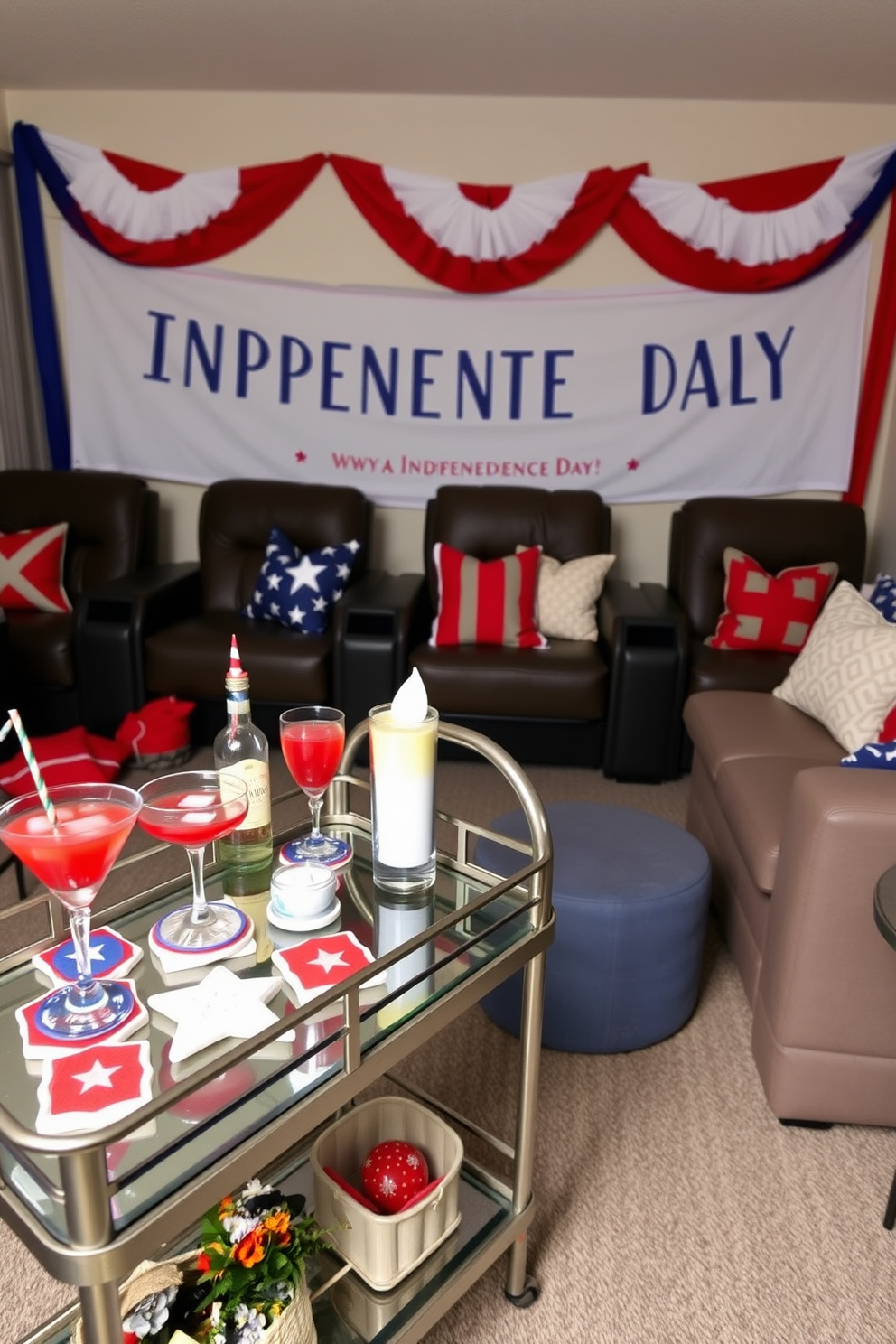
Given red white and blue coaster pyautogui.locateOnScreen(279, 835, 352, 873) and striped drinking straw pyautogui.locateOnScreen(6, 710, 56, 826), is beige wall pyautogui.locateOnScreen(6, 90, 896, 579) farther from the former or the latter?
striped drinking straw pyautogui.locateOnScreen(6, 710, 56, 826)

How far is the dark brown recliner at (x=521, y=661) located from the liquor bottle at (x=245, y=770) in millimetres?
1637

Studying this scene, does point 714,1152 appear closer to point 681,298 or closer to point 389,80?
point 681,298

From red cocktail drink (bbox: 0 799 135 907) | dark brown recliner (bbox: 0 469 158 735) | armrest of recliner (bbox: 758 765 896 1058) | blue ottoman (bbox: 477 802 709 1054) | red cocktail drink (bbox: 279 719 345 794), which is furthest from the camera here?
dark brown recliner (bbox: 0 469 158 735)

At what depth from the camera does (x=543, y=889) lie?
1204 mm

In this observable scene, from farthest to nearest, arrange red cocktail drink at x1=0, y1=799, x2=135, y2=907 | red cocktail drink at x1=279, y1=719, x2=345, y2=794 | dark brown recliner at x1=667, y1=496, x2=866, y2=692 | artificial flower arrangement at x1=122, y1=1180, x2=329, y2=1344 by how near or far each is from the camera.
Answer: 1. dark brown recliner at x1=667, y1=496, x2=866, y2=692
2. red cocktail drink at x1=279, y1=719, x2=345, y2=794
3. artificial flower arrangement at x1=122, y1=1180, x2=329, y2=1344
4. red cocktail drink at x1=0, y1=799, x2=135, y2=907

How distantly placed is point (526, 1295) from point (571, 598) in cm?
222

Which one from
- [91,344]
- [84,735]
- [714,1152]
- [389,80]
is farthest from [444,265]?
[714,1152]

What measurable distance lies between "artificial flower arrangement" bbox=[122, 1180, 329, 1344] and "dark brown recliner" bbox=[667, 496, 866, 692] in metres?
2.48

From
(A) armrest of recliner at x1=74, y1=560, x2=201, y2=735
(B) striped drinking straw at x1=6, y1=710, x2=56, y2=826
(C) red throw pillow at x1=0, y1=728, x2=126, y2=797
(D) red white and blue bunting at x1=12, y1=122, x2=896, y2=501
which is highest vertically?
(D) red white and blue bunting at x1=12, y1=122, x2=896, y2=501

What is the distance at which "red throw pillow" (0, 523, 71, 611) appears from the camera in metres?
3.31

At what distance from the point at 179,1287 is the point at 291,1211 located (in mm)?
145

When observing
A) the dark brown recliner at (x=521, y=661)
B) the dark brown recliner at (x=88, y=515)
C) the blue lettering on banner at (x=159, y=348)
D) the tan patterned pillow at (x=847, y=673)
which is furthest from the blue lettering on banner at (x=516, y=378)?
the tan patterned pillow at (x=847, y=673)

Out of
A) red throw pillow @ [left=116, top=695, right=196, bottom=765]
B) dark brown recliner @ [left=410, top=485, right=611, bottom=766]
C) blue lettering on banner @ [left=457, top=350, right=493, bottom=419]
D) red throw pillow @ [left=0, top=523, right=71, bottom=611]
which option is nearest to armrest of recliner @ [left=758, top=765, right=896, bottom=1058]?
dark brown recliner @ [left=410, top=485, right=611, bottom=766]

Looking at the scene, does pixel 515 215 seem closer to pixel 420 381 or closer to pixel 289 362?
pixel 420 381
